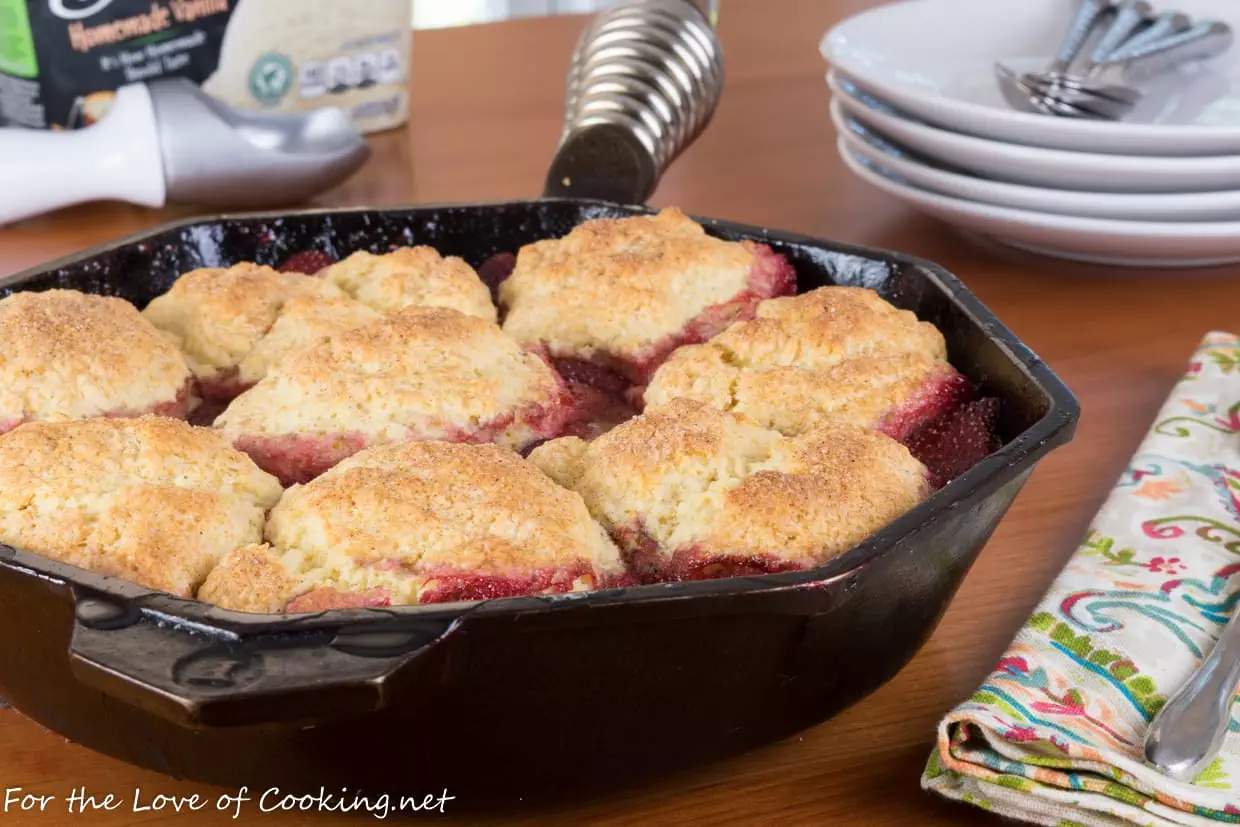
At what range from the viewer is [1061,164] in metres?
1.36

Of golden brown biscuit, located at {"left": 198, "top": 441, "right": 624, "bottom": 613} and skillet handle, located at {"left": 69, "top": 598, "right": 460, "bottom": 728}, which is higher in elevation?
skillet handle, located at {"left": 69, "top": 598, "right": 460, "bottom": 728}

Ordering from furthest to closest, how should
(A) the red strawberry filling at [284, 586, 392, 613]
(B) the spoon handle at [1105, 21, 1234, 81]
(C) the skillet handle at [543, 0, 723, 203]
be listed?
(B) the spoon handle at [1105, 21, 1234, 81] < (C) the skillet handle at [543, 0, 723, 203] < (A) the red strawberry filling at [284, 586, 392, 613]

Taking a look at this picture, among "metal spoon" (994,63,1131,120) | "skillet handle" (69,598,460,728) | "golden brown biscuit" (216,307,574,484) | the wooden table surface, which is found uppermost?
"skillet handle" (69,598,460,728)

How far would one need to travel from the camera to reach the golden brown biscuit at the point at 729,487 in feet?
2.51

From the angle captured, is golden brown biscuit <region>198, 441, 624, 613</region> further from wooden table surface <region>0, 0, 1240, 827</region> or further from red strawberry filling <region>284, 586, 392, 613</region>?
wooden table surface <region>0, 0, 1240, 827</region>

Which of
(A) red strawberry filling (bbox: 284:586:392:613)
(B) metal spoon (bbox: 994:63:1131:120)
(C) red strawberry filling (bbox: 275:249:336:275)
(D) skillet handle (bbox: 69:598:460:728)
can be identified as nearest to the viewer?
(D) skillet handle (bbox: 69:598:460:728)

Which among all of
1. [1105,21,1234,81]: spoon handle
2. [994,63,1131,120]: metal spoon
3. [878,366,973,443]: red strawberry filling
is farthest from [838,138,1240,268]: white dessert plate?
[878,366,973,443]: red strawberry filling

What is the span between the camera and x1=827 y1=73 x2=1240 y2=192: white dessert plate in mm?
1344

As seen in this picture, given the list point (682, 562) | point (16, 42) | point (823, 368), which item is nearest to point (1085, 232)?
point (823, 368)

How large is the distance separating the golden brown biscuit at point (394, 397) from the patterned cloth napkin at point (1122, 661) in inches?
13.2

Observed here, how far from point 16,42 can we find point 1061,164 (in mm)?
1117

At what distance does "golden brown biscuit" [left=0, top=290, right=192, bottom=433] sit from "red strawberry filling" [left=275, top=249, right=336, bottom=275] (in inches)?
7.1

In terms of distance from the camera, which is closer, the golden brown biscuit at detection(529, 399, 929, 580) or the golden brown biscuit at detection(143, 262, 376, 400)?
the golden brown biscuit at detection(529, 399, 929, 580)

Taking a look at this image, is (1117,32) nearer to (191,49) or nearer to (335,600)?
(191,49)
